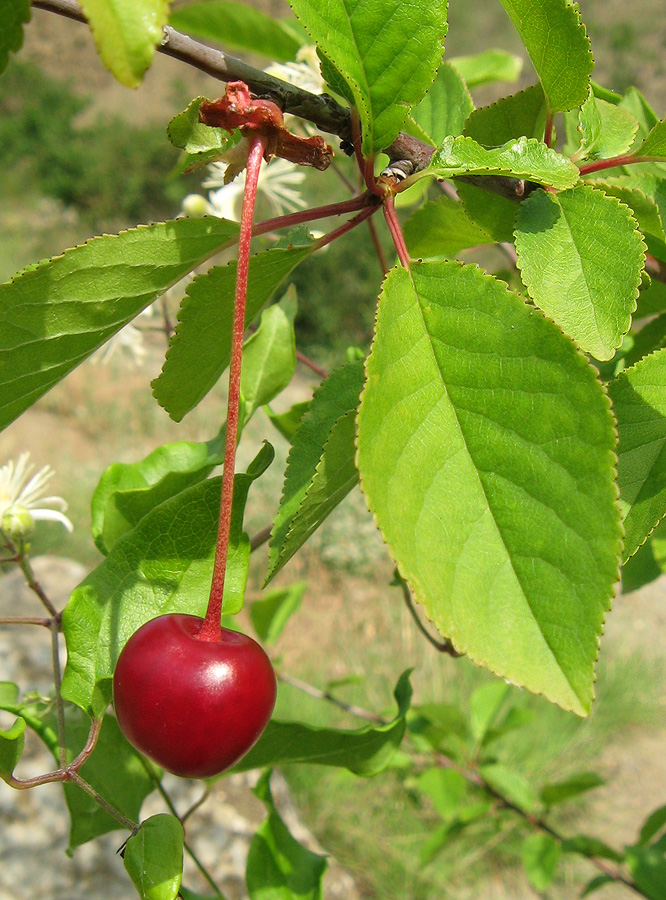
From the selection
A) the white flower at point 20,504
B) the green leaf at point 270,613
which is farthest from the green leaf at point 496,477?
the green leaf at point 270,613

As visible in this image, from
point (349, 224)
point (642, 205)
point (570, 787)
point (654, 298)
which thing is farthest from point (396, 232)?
point (570, 787)

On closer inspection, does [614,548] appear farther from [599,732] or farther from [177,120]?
[599,732]

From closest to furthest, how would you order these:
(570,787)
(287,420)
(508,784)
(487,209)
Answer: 1. (487,209)
2. (287,420)
3. (570,787)
4. (508,784)

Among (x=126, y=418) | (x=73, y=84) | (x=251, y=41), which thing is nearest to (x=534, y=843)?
(x=251, y=41)

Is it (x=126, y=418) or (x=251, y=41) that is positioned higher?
(x=251, y=41)

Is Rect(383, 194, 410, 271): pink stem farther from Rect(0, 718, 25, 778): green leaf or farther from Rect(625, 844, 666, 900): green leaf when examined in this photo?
Rect(625, 844, 666, 900): green leaf

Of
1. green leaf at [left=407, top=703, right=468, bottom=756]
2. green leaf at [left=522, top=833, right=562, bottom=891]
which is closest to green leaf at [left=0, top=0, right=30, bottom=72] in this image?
green leaf at [left=407, top=703, right=468, bottom=756]

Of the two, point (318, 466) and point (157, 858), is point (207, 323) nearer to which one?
point (318, 466)
